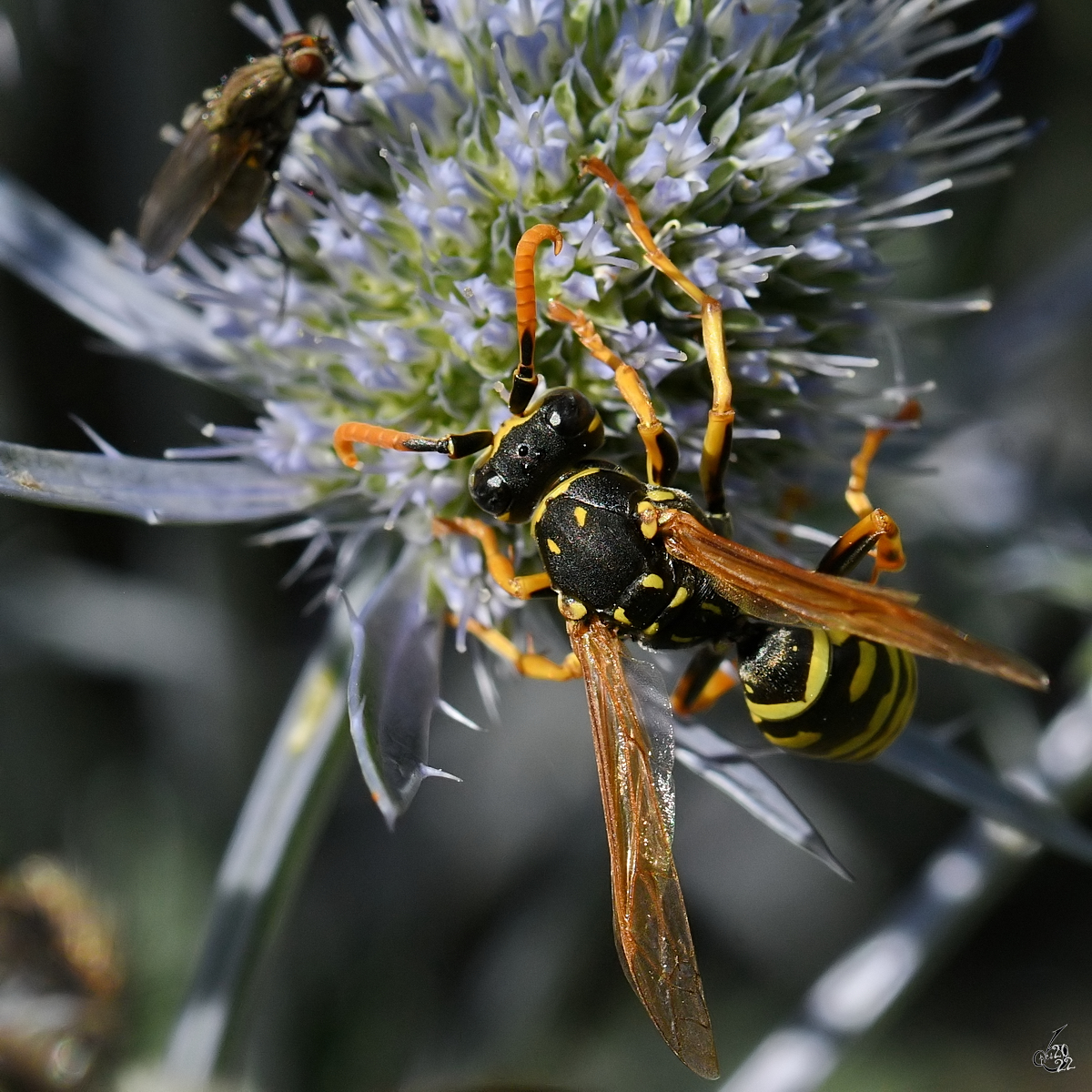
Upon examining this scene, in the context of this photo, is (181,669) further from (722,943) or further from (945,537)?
(945,537)

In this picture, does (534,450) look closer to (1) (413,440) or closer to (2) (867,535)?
(1) (413,440)

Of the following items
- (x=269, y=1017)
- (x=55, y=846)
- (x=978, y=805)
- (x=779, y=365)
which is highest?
(x=779, y=365)

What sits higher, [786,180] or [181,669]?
[786,180]

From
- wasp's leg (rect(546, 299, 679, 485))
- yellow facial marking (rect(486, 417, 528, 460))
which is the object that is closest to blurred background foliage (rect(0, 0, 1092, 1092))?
wasp's leg (rect(546, 299, 679, 485))

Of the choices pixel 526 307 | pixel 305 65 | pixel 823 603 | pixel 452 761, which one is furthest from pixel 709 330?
pixel 452 761

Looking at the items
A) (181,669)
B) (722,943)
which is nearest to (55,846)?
(181,669)
